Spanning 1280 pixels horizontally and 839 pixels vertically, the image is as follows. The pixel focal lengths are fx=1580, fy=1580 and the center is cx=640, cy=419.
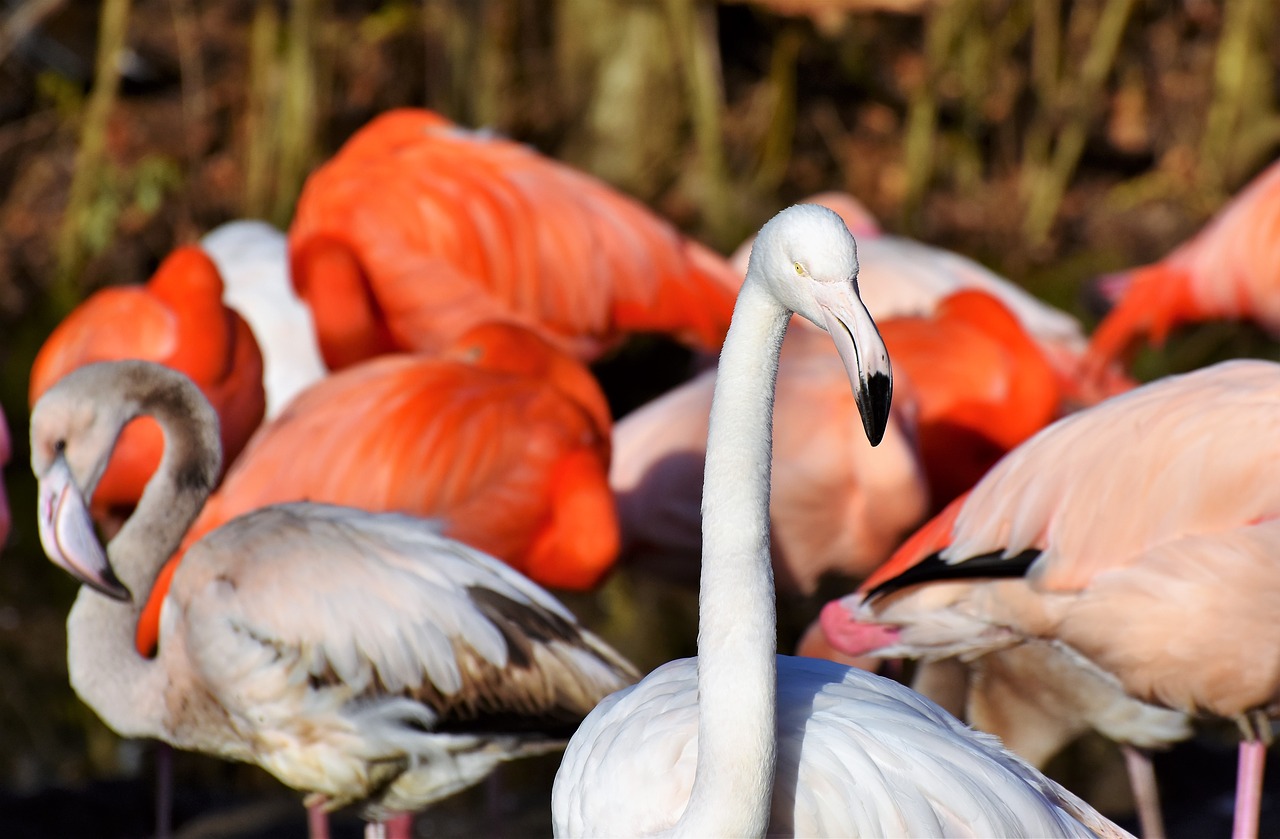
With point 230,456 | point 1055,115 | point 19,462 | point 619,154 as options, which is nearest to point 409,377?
point 230,456

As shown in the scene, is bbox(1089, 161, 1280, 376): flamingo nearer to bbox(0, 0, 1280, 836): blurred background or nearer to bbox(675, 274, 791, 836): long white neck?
bbox(0, 0, 1280, 836): blurred background

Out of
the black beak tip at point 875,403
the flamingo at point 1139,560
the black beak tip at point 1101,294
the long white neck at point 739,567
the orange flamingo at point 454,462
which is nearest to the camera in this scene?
the black beak tip at point 875,403

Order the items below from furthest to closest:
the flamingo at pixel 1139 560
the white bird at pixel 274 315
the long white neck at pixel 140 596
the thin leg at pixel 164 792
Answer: the white bird at pixel 274 315 < the thin leg at pixel 164 792 < the long white neck at pixel 140 596 < the flamingo at pixel 1139 560

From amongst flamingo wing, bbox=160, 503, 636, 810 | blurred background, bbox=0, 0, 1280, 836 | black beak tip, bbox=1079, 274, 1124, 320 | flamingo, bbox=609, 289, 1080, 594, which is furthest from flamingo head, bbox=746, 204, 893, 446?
blurred background, bbox=0, 0, 1280, 836

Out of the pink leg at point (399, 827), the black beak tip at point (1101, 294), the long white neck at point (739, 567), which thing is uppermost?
the long white neck at point (739, 567)

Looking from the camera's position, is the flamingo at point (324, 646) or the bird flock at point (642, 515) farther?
the flamingo at point (324, 646)

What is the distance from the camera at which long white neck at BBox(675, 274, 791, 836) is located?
5.75 feet

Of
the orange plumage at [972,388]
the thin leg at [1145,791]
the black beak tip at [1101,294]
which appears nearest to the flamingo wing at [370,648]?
the thin leg at [1145,791]

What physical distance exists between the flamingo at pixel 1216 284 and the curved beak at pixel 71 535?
124 inches

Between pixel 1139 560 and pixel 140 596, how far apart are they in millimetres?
1910

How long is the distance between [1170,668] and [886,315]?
7.96ft

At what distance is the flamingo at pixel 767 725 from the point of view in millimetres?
1726

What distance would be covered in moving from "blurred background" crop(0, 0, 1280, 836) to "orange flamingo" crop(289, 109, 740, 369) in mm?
1569

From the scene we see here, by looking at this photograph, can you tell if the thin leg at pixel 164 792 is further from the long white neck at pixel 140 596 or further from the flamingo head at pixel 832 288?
the flamingo head at pixel 832 288
